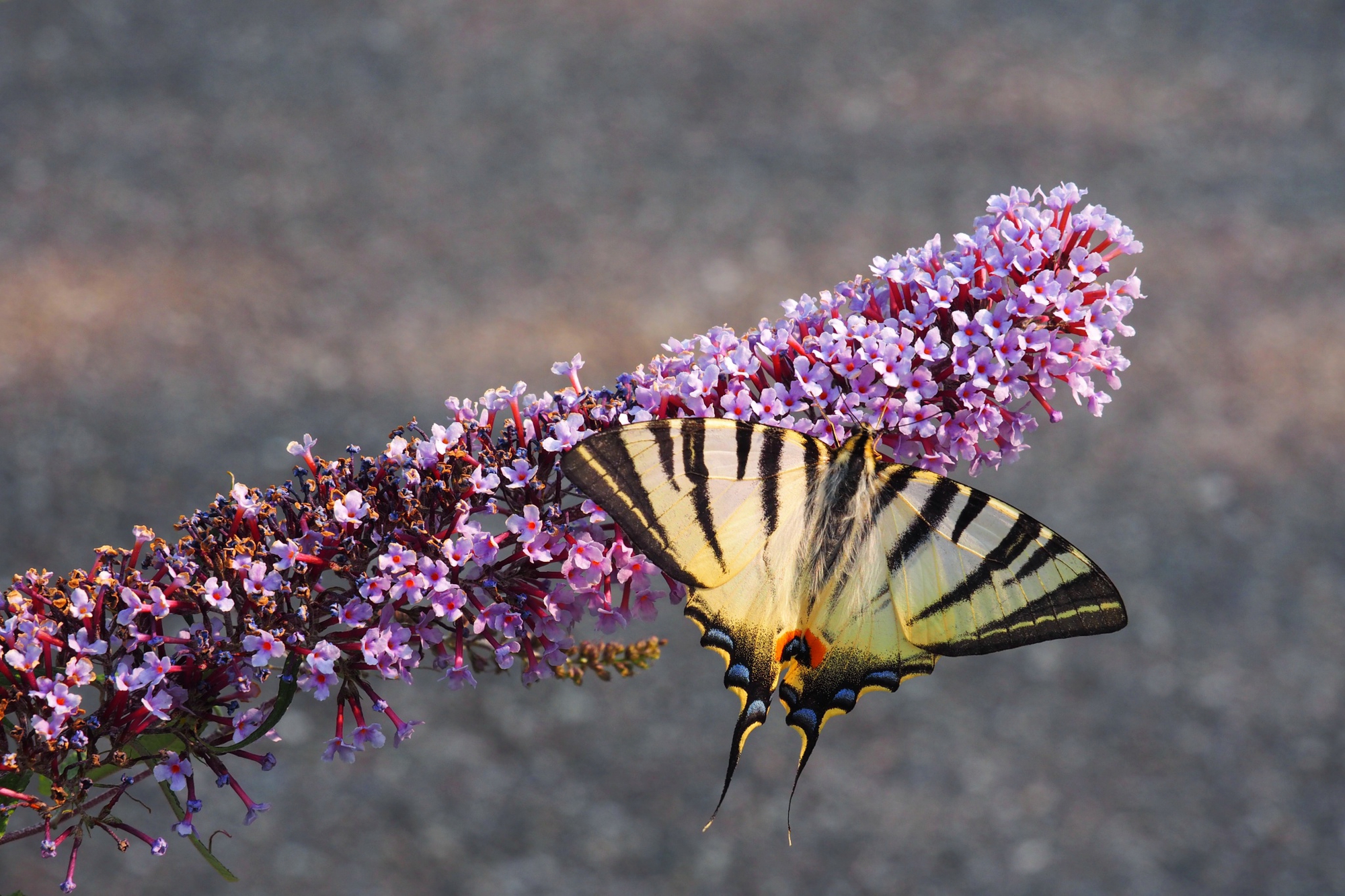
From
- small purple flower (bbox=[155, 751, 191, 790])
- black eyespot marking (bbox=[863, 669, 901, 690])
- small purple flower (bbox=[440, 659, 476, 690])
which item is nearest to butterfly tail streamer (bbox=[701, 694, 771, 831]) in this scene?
black eyespot marking (bbox=[863, 669, 901, 690])

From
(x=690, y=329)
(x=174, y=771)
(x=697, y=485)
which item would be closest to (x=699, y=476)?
(x=697, y=485)

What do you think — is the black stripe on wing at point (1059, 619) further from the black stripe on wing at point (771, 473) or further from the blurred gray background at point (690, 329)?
the blurred gray background at point (690, 329)

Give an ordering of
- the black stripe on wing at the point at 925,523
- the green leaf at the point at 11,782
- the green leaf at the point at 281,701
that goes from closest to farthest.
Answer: the green leaf at the point at 11,782, the green leaf at the point at 281,701, the black stripe on wing at the point at 925,523

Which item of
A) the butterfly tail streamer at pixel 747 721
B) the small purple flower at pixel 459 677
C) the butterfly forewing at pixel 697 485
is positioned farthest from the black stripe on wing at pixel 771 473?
the small purple flower at pixel 459 677

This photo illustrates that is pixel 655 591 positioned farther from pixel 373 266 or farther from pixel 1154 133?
pixel 1154 133

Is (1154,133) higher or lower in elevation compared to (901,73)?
lower

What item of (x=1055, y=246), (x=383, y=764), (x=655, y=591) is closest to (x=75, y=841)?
(x=655, y=591)
